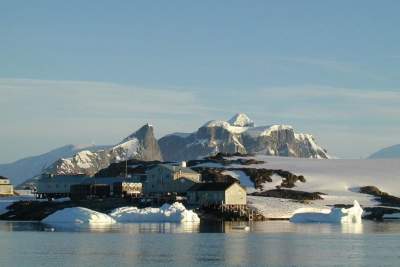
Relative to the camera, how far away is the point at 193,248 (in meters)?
60.8

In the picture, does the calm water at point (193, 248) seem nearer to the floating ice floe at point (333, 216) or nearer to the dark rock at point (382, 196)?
the floating ice floe at point (333, 216)

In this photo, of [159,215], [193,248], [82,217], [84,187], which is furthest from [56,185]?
[193,248]

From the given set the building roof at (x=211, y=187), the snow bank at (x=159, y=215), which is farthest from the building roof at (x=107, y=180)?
the snow bank at (x=159, y=215)

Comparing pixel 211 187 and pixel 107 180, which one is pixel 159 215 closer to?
pixel 211 187

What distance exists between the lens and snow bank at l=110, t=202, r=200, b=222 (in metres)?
106

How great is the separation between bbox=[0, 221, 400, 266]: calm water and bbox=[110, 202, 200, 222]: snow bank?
946 inches

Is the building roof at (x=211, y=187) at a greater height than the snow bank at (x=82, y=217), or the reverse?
the building roof at (x=211, y=187)

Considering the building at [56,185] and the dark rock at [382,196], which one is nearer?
the dark rock at [382,196]

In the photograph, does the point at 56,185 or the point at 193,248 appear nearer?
the point at 193,248

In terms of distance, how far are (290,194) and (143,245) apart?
7657cm

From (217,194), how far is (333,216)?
1779 centimetres

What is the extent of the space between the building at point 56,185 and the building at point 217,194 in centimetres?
3052

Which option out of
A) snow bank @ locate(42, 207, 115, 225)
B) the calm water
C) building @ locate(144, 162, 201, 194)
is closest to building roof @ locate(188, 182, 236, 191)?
building @ locate(144, 162, 201, 194)

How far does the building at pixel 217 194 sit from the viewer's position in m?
122
